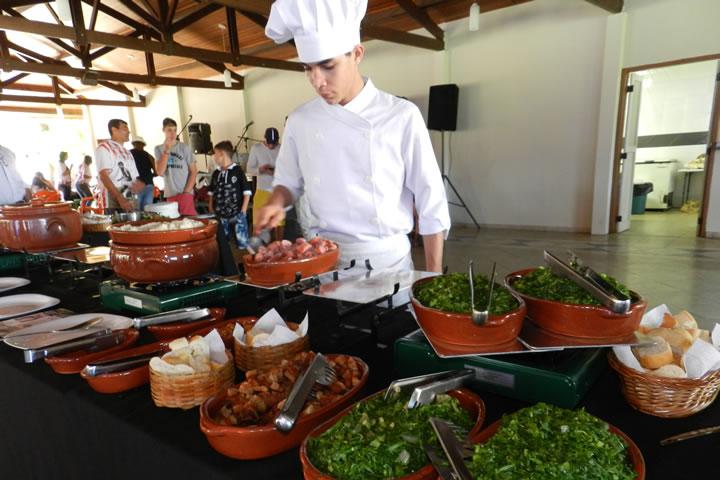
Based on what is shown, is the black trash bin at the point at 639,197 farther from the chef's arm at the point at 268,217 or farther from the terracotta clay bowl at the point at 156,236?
the terracotta clay bowl at the point at 156,236

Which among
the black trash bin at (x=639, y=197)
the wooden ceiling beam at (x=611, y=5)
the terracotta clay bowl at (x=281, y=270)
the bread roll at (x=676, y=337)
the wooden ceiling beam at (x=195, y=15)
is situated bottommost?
the black trash bin at (x=639, y=197)

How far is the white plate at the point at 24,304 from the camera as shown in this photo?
1.35 m

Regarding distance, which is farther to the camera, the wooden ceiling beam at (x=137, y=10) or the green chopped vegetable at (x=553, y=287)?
the wooden ceiling beam at (x=137, y=10)

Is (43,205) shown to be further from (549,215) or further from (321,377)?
(549,215)

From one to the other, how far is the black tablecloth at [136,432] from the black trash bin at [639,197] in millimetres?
8699

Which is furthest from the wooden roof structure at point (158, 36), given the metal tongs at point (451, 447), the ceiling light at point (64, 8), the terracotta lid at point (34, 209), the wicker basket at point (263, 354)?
the metal tongs at point (451, 447)

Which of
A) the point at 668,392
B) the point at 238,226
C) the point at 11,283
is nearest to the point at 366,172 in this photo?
the point at 668,392

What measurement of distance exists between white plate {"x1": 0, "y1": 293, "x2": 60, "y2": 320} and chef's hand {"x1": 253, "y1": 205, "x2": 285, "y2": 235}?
2.33 ft

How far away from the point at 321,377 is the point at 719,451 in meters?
0.59

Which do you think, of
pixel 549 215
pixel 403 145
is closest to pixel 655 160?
pixel 549 215

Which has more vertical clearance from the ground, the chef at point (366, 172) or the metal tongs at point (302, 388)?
the chef at point (366, 172)

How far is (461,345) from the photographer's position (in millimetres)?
730

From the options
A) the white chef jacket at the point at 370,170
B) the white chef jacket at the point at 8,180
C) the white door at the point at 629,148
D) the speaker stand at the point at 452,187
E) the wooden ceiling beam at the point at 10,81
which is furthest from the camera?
the wooden ceiling beam at the point at 10,81

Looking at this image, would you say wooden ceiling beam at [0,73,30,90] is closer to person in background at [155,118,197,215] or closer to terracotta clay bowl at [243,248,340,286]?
person in background at [155,118,197,215]
